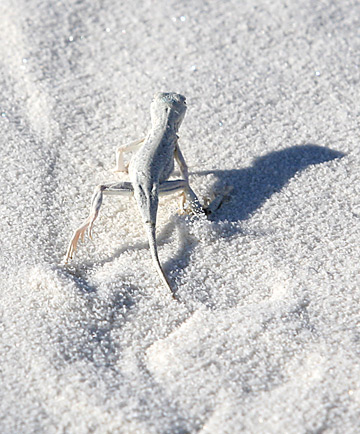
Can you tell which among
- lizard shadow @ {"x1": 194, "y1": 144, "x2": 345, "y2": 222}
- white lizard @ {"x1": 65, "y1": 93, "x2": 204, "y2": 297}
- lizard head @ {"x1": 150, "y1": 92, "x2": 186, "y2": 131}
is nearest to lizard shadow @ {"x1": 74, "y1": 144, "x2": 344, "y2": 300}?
lizard shadow @ {"x1": 194, "y1": 144, "x2": 345, "y2": 222}

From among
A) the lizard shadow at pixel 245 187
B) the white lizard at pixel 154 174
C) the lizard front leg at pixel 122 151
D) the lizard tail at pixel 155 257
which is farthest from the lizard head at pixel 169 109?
the lizard tail at pixel 155 257

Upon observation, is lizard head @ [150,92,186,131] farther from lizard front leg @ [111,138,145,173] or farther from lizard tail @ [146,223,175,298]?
lizard tail @ [146,223,175,298]

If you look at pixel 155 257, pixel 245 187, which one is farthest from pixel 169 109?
pixel 155 257

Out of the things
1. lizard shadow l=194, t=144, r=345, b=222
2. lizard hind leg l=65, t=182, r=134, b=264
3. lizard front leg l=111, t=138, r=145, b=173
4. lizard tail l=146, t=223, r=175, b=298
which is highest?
lizard hind leg l=65, t=182, r=134, b=264

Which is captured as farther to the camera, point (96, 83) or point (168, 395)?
point (96, 83)

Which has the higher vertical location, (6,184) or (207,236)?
(6,184)

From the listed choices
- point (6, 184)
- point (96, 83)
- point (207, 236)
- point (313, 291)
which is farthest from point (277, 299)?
point (96, 83)

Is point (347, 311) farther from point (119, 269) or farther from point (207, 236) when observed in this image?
point (119, 269)

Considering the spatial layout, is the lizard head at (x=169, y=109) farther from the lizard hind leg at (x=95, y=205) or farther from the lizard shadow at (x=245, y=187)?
the lizard hind leg at (x=95, y=205)

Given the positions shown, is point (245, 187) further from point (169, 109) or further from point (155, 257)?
point (155, 257)
